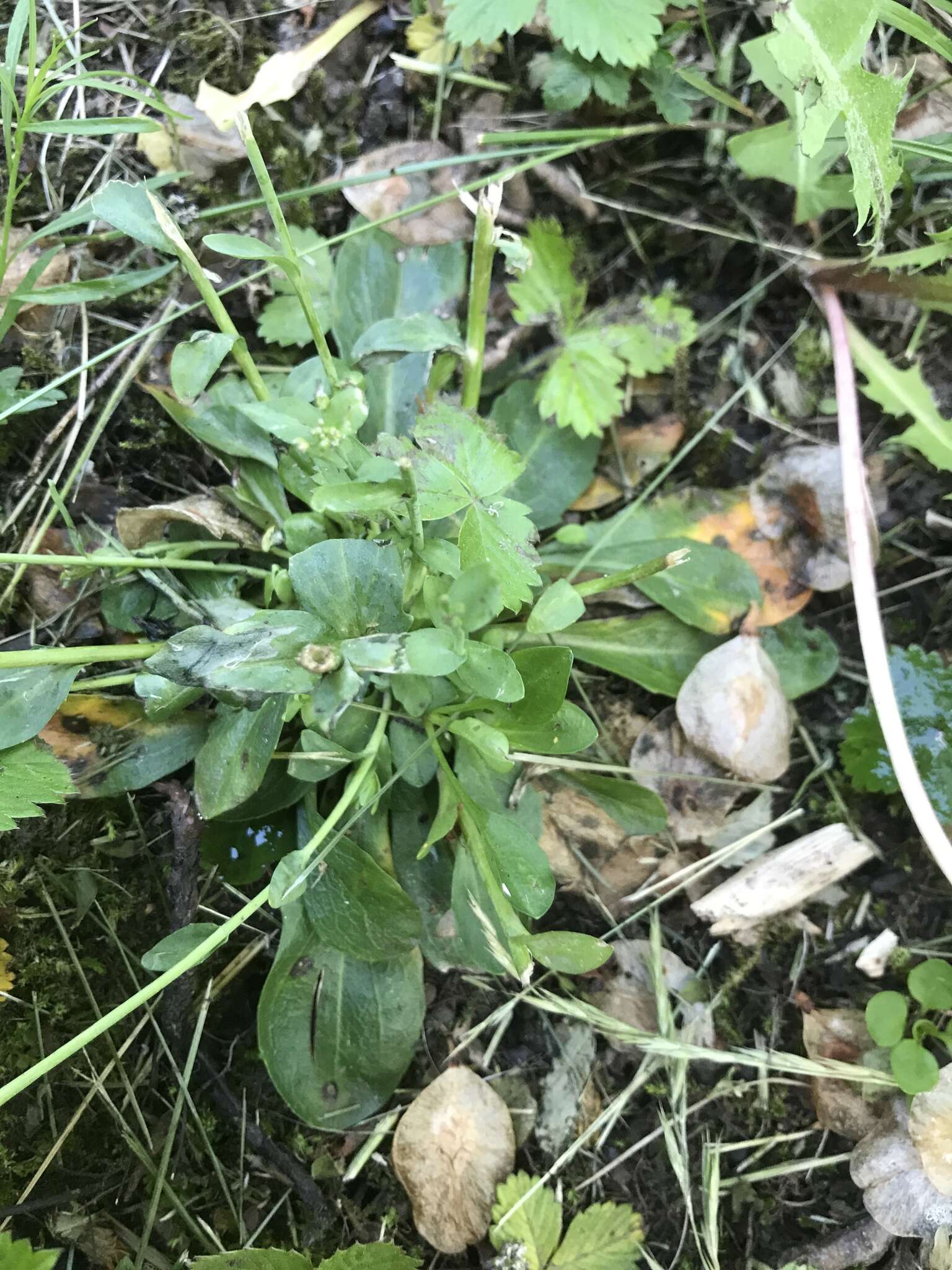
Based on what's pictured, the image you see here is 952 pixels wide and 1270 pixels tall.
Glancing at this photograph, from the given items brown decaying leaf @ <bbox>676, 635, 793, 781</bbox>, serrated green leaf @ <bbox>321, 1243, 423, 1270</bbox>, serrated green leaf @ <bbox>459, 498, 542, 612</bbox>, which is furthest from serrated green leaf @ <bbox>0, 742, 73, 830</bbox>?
brown decaying leaf @ <bbox>676, 635, 793, 781</bbox>

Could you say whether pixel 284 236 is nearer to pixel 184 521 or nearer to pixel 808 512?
pixel 184 521

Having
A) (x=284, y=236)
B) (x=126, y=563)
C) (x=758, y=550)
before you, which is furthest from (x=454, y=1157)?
(x=284, y=236)

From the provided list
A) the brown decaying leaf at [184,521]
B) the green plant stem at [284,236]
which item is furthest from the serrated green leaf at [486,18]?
the brown decaying leaf at [184,521]

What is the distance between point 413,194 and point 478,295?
0.56m

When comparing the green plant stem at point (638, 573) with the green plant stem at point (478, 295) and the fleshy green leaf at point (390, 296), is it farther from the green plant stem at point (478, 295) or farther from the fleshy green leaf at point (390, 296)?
the fleshy green leaf at point (390, 296)

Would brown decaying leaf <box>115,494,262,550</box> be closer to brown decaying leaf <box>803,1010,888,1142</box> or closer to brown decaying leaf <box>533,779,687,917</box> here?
brown decaying leaf <box>533,779,687,917</box>

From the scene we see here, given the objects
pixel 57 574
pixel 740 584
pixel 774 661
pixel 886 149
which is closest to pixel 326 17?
pixel 886 149

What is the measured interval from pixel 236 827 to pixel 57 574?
565 mm

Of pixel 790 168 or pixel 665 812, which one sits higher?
pixel 790 168

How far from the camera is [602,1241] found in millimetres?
1432

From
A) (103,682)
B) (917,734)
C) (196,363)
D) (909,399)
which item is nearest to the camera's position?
(196,363)

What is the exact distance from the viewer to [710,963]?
159cm

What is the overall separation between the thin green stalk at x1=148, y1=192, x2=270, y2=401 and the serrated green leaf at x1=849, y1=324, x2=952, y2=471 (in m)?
1.20

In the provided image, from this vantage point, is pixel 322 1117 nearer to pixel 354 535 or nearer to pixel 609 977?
pixel 609 977
